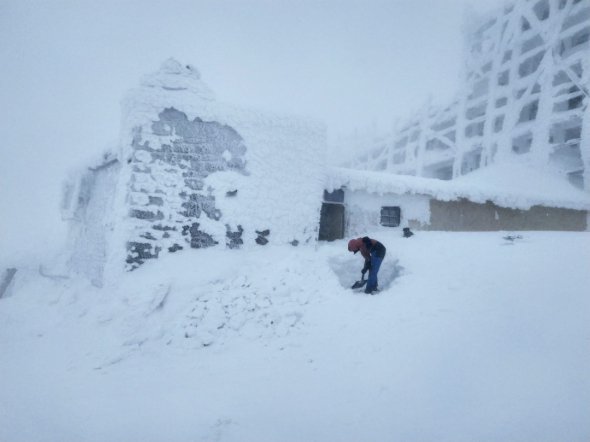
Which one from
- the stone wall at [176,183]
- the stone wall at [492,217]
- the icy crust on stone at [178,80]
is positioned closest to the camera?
the stone wall at [176,183]

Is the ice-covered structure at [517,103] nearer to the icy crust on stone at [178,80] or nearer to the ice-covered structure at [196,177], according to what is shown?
the ice-covered structure at [196,177]

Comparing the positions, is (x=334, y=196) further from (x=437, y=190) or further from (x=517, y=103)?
(x=517, y=103)

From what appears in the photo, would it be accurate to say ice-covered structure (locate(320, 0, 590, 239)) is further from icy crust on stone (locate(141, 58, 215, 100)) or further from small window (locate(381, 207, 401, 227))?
icy crust on stone (locate(141, 58, 215, 100))

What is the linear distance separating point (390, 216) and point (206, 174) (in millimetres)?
5953

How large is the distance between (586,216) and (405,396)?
14.7m

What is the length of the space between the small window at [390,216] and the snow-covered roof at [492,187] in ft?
1.82

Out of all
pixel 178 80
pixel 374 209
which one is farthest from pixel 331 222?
pixel 178 80

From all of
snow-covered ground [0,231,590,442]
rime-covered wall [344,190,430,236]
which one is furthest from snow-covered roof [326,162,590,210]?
snow-covered ground [0,231,590,442]

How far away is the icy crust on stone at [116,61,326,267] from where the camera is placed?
24.0ft

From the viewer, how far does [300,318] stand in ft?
20.1

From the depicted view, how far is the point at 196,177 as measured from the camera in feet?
25.2

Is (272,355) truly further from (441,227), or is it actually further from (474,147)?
(474,147)

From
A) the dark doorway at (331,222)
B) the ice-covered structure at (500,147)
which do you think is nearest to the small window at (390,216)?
the ice-covered structure at (500,147)

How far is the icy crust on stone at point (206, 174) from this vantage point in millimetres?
7320
